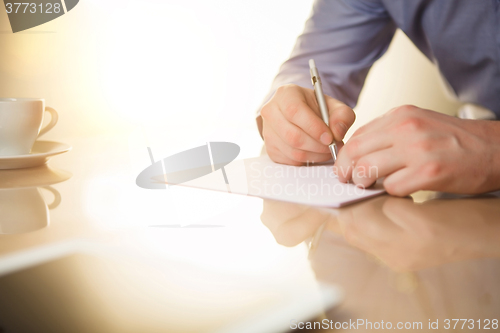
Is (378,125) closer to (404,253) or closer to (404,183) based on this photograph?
(404,183)

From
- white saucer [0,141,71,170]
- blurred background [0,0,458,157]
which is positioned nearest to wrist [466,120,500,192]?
blurred background [0,0,458,157]

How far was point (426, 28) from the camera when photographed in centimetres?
83

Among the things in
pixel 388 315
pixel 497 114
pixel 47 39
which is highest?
pixel 47 39

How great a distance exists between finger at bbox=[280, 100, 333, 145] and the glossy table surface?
13 cm

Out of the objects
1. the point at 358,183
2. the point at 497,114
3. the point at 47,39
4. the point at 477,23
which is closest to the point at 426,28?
the point at 477,23

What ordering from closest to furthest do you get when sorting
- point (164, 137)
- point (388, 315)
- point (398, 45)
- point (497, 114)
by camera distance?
point (388, 315)
point (497, 114)
point (164, 137)
point (398, 45)

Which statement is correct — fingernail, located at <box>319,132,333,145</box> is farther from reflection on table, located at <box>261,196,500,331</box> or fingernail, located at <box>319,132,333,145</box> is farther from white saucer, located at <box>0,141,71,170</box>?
white saucer, located at <box>0,141,71,170</box>

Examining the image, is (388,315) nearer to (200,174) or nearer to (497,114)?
(200,174)

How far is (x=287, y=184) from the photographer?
497 mm

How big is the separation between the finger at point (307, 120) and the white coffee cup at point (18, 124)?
1.25 feet

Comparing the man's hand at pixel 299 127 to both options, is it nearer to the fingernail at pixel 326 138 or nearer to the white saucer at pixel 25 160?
the fingernail at pixel 326 138

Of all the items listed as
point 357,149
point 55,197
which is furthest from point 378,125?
point 55,197

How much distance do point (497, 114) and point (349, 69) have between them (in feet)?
1.05

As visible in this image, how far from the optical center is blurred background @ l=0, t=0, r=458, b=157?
3.39ft
